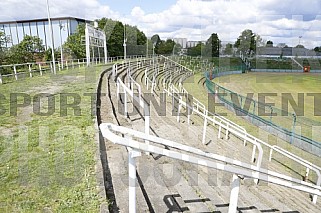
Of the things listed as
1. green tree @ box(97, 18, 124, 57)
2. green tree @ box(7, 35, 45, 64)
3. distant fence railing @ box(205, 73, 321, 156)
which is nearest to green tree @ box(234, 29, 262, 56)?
green tree @ box(97, 18, 124, 57)

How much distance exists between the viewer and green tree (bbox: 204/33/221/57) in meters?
59.2

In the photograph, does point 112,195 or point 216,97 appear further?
point 216,97

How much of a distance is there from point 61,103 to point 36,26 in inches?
2351

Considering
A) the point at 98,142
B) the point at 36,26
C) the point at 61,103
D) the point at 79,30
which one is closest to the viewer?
the point at 98,142

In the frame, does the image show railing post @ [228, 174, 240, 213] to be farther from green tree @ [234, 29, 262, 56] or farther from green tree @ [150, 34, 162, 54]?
green tree @ [234, 29, 262, 56]

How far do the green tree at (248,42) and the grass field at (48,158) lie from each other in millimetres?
61921

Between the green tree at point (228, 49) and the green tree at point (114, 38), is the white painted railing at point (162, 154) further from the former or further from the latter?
the green tree at point (228, 49)

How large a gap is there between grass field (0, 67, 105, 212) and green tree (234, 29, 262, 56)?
A: 61921 millimetres

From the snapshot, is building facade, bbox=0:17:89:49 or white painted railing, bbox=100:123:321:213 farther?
building facade, bbox=0:17:89:49

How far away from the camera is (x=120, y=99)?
809cm

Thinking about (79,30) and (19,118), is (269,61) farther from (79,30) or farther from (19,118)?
(19,118)

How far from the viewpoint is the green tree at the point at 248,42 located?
212ft

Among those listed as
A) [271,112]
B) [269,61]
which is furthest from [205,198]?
[269,61]

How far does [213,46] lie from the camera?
2410 inches
